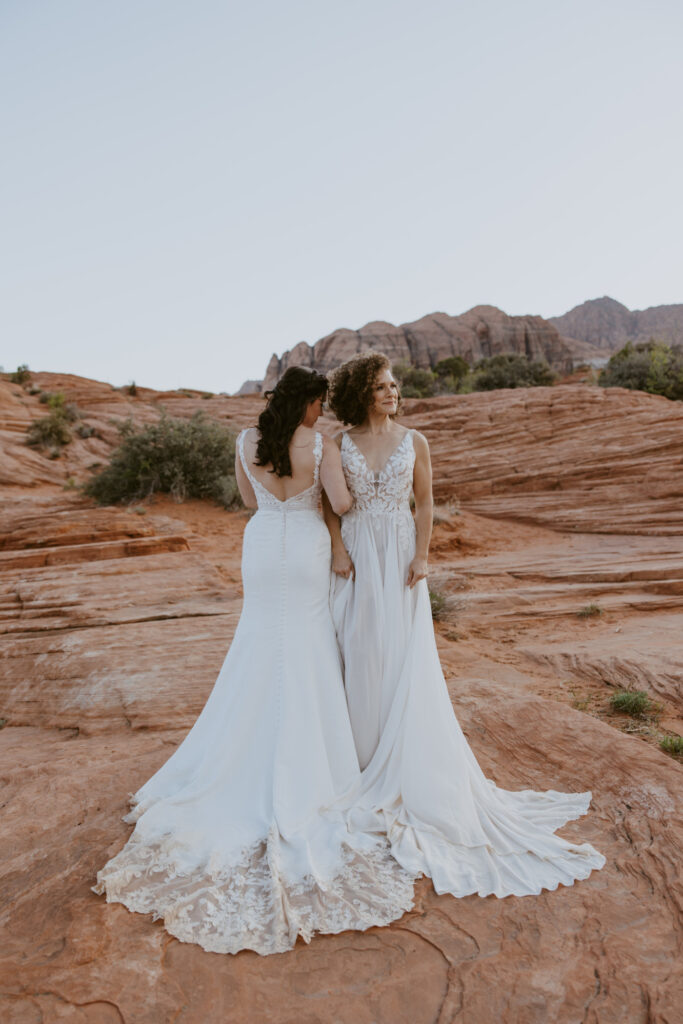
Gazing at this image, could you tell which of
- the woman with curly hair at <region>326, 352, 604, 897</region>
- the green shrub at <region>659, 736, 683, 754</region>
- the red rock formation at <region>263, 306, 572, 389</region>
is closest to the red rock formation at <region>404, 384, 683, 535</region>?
the green shrub at <region>659, 736, 683, 754</region>

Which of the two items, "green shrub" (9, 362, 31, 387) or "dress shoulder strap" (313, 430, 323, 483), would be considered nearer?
"dress shoulder strap" (313, 430, 323, 483)

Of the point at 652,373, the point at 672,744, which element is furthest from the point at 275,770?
the point at 652,373

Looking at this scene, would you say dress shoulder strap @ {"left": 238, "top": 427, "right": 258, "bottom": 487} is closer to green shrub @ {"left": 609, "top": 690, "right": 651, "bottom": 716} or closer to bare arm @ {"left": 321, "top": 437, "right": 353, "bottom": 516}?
bare arm @ {"left": 321, "top": 437, "right": 353, "bottom": 516}

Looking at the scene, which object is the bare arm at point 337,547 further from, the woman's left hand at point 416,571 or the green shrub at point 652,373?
the green shrub at point 652,373

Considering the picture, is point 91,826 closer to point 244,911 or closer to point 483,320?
point 244,911

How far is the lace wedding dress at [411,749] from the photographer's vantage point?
291 cm

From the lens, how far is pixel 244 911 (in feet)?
8.43

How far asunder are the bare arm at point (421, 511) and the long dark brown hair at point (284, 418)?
741 millimetres

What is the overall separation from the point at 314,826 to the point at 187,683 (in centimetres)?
276

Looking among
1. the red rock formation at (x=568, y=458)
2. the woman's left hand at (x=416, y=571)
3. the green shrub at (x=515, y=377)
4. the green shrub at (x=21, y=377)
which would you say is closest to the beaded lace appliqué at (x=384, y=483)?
the woman's left hand at (x=416, y=571)

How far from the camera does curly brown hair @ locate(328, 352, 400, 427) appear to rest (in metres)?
3.61

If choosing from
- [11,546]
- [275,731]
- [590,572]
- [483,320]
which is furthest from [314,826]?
[483,320]

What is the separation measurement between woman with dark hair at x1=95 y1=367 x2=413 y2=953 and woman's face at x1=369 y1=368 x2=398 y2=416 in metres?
0.33

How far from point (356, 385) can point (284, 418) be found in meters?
0.54
